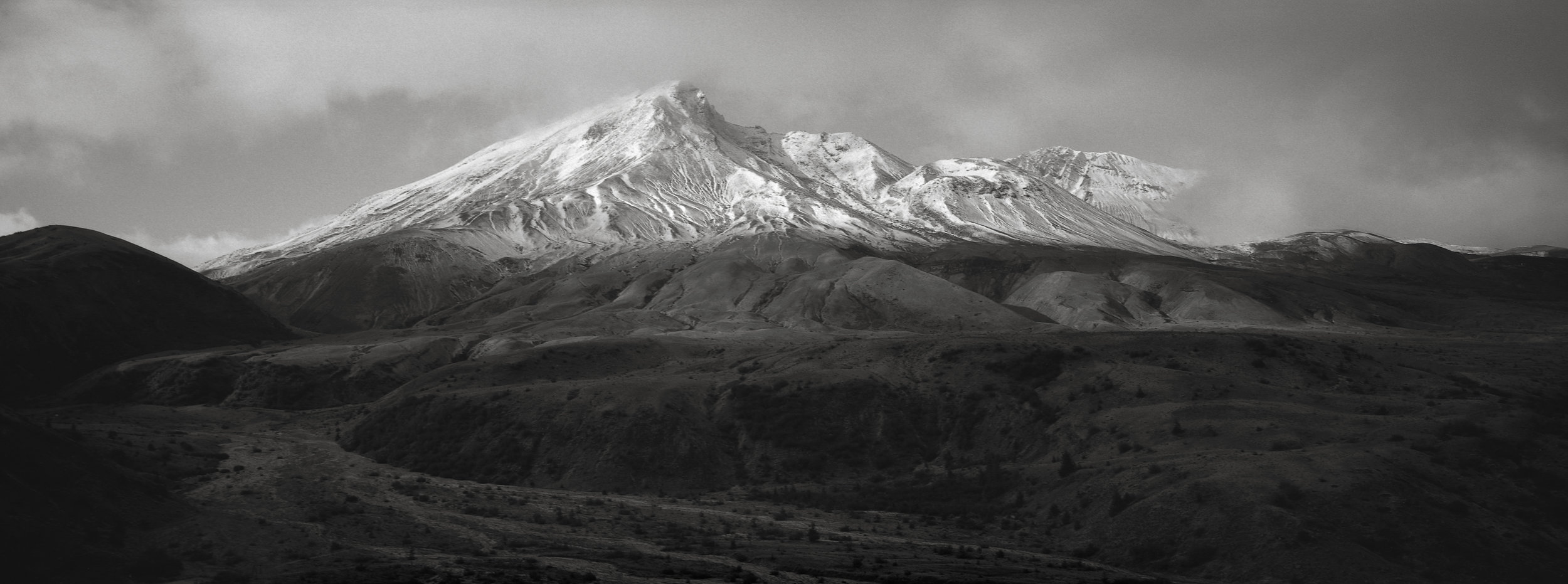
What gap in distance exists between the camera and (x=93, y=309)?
146 metres

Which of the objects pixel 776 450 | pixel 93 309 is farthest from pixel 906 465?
pixel 93 309

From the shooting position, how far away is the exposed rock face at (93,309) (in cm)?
13188

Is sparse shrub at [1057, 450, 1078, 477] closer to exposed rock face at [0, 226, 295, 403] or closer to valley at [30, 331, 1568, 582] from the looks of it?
valley at [30, 331, 1568, 582]

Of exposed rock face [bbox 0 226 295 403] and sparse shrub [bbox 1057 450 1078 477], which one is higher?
exposed rock face [bbox 0 226 295 403]

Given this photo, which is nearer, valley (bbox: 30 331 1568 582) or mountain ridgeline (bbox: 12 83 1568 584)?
mountain ridgeline (bbox: 12 83 1568 584)

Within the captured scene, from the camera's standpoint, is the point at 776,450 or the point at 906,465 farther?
the point at 776,450

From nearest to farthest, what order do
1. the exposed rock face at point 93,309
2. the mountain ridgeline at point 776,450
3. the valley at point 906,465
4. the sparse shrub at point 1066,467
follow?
the mountain ridgeline at point 776,450
the valley at point 906,465
the sparse shrub at point 1066,467
the exposed rock face at point 93,309

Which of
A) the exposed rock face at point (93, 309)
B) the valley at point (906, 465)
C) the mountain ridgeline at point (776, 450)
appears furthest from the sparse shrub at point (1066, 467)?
the exposed rock face at point (93, 309)

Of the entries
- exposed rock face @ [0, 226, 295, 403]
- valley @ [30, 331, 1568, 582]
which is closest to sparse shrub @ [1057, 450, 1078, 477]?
valley @ [30, 331, 1568, 582]

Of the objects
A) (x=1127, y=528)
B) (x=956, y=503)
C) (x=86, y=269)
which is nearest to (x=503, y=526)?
(x=956, y=503)

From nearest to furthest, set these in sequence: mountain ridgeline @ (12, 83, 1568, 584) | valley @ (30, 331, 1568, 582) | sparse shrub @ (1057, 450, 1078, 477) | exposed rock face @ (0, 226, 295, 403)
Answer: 1. mountain ridgeline @ (12, 83, 1568, 584)
2. valley @ (30, 331, 1568, 582)
3. sparse shrub @ (1057, 450, 1078, 477)
4. exposed rock face @ (0, 226, 295, 403)

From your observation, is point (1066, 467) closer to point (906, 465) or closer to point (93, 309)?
point (906, 465)

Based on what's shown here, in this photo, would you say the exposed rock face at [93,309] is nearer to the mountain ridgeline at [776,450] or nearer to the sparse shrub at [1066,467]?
the mountain ridgeline at [776,450]

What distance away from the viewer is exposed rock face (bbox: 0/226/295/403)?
5192 inches
